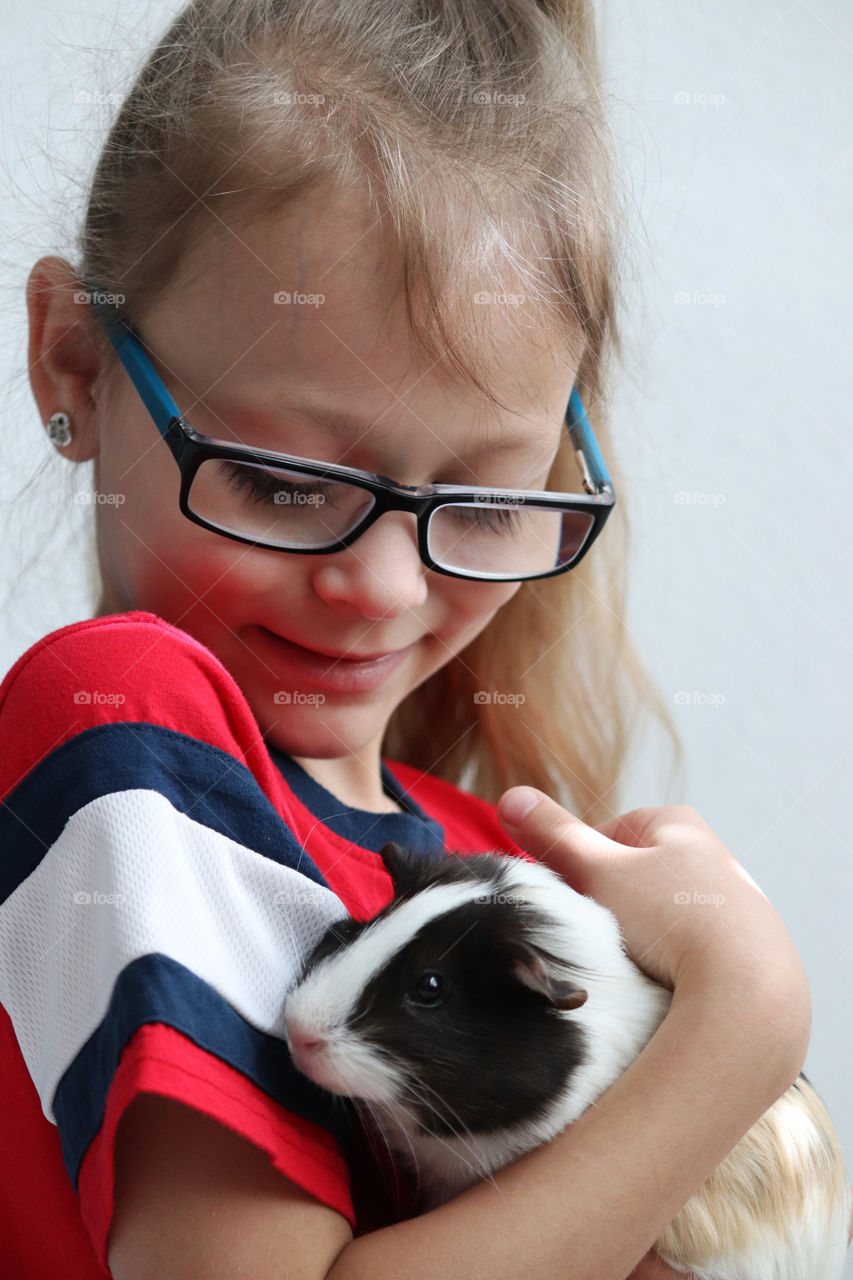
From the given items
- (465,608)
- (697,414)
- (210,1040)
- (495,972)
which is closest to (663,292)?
(697,414)

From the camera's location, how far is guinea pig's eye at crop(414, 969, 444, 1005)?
64 centimetres

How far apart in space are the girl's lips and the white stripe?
0.88 ft

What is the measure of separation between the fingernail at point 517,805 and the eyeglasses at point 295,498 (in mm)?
179

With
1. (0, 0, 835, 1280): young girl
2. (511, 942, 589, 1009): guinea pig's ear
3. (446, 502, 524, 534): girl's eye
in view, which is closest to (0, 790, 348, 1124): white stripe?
(0, 0, 835, 1280): young girl

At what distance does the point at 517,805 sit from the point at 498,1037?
0.23 metres

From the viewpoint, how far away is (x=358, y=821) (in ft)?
3.06

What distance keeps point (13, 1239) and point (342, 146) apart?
760 mm

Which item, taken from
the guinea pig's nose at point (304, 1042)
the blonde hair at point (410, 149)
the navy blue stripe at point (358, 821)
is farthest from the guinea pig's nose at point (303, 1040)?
the blonde hair at point (410, 149)

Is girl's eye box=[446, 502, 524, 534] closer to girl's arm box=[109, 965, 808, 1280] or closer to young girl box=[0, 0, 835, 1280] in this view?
young girl box=[0, 0, 835, 1280]

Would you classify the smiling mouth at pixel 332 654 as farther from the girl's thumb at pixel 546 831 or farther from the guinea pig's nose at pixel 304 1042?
the guinea pig's nose at pixel 304 1042

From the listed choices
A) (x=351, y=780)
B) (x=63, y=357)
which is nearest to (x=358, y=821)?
(x=351, y=780)

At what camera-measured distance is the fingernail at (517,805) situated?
2.77 feet

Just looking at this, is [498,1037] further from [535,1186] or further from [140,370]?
[140,370]

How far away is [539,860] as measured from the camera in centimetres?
83
